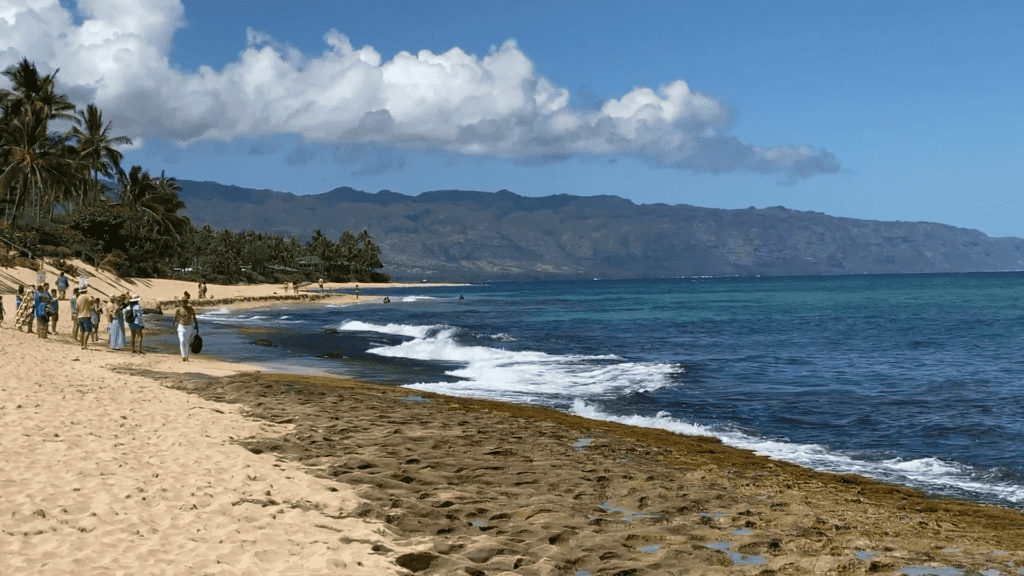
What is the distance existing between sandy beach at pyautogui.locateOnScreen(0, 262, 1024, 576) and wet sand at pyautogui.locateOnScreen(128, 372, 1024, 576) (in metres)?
0.04

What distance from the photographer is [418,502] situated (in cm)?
916

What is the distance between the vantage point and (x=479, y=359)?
96.9 ft

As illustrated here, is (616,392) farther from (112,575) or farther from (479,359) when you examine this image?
(112,575)

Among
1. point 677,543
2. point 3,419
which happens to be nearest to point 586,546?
point 677,543

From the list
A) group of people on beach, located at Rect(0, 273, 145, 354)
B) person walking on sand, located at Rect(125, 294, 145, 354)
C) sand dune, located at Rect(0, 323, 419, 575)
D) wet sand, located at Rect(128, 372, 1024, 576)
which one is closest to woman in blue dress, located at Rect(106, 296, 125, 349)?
group of people on beach, located at Rect(0, 273, 145, 354)

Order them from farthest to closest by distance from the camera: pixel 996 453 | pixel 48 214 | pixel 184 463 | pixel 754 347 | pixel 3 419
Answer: pixel 48 214 → pixel 754 347 → pixel 996 453 → pixel 3 419 → pixel 184 463

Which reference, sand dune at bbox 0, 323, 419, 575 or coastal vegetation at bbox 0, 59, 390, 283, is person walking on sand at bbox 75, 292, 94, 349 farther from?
coastal vegetation at bbox 0, 59, 390, 283

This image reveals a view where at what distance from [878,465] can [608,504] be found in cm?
626

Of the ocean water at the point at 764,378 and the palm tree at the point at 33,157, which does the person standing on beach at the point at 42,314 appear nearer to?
the ocean water at the point at 764,378

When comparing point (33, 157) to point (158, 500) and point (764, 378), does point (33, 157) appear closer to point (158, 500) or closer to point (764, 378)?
point (764, 378)

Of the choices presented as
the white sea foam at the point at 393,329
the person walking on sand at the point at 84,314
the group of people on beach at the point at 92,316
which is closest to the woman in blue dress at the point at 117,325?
the group of people on beach at the point at 92,316

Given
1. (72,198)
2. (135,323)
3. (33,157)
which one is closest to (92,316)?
(135,323)

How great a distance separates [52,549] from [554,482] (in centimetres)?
579

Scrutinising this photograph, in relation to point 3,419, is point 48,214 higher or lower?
higher
